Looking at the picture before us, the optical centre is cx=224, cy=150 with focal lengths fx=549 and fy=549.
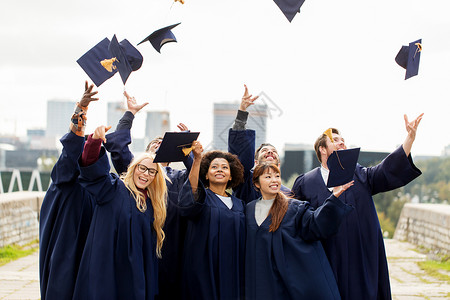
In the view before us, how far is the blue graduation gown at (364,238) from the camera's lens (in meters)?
4.18

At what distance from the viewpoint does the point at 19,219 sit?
11.1 m

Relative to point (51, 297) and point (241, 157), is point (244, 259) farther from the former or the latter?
point (51, 297)

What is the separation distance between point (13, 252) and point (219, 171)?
7.16 meters

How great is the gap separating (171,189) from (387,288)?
1965 mm

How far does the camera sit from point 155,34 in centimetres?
489

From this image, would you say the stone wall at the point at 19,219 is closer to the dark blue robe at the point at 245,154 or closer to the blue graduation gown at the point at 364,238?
the dark blue robe at the point at 245,154

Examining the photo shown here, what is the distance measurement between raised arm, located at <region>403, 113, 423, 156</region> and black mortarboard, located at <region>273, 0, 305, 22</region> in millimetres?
1350

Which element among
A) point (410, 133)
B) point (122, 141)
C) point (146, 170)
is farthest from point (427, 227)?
point (146, 170)

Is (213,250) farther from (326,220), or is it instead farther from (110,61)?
(110,61)

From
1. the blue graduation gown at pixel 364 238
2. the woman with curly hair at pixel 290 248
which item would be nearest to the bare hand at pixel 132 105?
the woman with curly hair at pixel 290 248

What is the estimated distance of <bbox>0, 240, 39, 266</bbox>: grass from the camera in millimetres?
9753

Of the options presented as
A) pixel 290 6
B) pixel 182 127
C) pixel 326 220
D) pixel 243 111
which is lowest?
pixel 326 220

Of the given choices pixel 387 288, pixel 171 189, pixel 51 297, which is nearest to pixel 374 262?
pixel 387 288

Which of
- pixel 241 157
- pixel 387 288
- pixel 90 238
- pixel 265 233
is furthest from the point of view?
pixel 241 157
